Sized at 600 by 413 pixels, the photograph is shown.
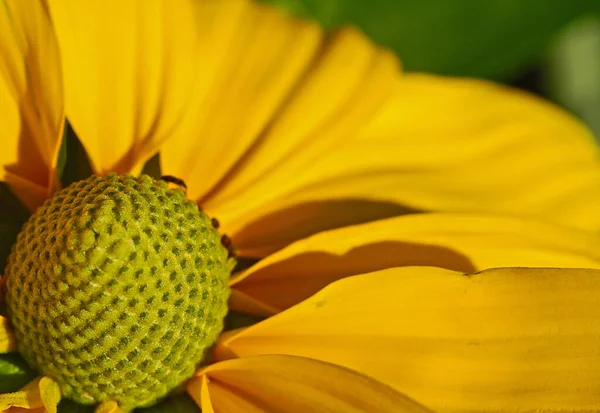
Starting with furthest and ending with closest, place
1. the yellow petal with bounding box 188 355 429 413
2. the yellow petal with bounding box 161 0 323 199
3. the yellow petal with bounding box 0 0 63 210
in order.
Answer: the yellow petal with bounding box 161 0 323 199 < the yellow petal with bounding box 0 0 63 210 < the yellow petal with bounding box 188 355 429 413

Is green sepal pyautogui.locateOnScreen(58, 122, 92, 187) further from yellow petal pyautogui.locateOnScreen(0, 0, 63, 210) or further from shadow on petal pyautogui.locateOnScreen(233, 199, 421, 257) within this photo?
shadow on petal pyautogui.locateOnScreen(233, 199, 421, 257)

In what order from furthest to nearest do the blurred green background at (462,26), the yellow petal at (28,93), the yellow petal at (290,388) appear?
the blurred green background at (462,26), the yellow petal at (28,93), the yellow petal at (290,388)

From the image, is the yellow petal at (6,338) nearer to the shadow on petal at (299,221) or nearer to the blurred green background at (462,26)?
the shadow on petal at (299,221)

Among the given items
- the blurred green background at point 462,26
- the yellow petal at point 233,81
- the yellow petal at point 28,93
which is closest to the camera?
the yellow petal at point 28,93

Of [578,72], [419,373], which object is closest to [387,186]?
[419,373]

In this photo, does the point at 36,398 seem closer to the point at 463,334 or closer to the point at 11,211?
the point at 11,211

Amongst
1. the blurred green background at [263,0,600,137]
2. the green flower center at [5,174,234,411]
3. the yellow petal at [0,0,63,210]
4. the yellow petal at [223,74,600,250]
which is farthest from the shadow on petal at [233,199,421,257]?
the blurred green background at [263,0,600,137]

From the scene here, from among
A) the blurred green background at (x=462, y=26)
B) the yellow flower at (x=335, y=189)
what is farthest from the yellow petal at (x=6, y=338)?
the blurred green background at (x=462, y=26)
